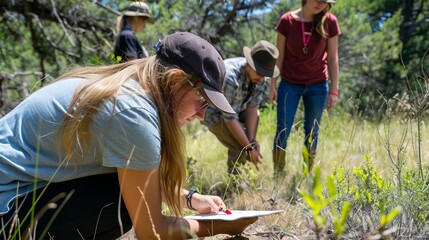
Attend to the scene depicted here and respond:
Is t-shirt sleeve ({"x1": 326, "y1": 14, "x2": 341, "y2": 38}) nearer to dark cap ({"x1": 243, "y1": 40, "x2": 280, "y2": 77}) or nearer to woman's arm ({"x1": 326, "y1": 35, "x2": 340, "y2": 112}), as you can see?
woman's arm ({"x1": 326, "y1": 35, "x2": 340, "y2": 112})

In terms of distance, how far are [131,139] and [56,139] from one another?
12.0 inches

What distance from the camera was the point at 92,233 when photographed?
2.22 metres

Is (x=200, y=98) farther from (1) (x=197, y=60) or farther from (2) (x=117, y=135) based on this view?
(2) (x=117, y=135)

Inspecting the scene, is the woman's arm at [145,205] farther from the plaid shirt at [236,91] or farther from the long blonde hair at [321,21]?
the long blonde hair at [321,21]

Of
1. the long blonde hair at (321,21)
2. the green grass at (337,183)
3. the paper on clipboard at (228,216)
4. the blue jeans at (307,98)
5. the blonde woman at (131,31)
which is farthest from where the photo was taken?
the blonde woman at (131,31)

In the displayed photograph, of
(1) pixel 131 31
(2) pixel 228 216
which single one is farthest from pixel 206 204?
(1) pixel 131 31

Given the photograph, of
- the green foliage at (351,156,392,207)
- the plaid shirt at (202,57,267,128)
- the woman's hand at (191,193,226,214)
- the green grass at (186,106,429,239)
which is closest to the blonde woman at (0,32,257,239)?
the woman's hand at (191,193,226,214)

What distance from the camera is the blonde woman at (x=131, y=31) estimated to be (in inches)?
176

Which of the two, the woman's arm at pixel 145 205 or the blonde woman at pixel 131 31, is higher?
the blonde woman at pixel 131 31

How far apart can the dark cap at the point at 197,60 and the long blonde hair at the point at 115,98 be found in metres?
0.03

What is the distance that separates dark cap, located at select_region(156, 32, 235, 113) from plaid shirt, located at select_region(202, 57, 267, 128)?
167cm

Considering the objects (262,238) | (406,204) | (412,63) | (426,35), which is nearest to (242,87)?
(262,238)

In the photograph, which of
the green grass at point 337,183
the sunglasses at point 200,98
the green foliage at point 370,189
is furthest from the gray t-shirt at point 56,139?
the green foliage at point 370,189

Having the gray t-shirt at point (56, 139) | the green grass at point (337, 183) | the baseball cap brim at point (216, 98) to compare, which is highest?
the baseball cap brim at point (216, 98)
